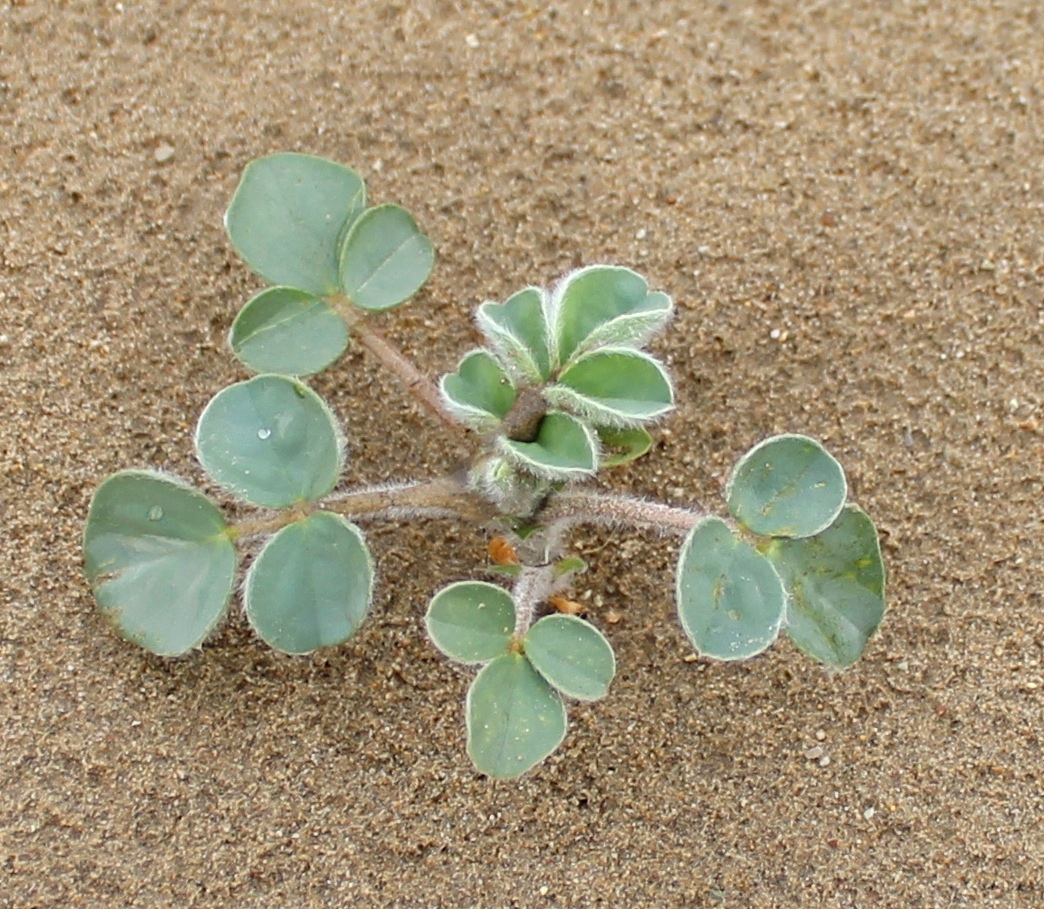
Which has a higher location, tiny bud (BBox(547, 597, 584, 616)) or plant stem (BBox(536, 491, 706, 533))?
plant stem (BBox(536, 491, 706, 533))

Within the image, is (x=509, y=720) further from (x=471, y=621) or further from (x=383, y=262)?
(x=383, y=262)

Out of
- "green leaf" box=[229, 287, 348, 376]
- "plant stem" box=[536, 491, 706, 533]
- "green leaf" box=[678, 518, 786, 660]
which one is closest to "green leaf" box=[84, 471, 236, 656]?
"green leaf" box=[229, 287, 348, 376]

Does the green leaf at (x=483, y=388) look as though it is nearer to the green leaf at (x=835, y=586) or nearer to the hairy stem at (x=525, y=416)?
the hairy stem at (x=525, y=416)

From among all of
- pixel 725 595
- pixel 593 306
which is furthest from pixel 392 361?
pixel 725 595

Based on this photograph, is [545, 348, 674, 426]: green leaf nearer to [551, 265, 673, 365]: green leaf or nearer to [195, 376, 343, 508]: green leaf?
[551, 265, 673, 365]: green leaf

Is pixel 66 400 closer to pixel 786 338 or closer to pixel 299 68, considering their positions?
pixel 299 68

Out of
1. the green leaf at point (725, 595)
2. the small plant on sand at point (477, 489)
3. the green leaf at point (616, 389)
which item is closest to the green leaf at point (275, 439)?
the small plant on sand at point (477, 489)

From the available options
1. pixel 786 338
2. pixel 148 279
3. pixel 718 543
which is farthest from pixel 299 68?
pixel 718 543
